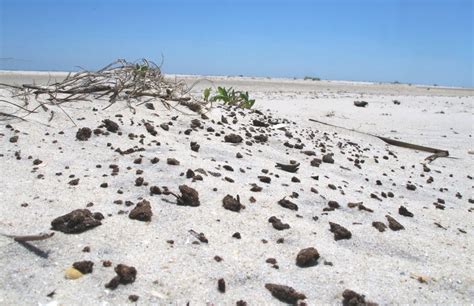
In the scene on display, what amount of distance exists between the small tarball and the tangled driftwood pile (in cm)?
246

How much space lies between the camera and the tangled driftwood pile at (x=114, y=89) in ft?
15.0

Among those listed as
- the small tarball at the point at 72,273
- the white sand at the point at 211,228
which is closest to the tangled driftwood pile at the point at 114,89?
the white sand at the point at 211,228

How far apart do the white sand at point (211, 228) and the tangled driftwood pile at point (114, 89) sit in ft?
0.79

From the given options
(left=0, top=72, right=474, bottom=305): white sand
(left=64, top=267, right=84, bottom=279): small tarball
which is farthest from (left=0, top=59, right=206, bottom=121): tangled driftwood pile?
(left=64, top=267, right=84, bottom=279): small tarball

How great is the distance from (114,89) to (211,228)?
9.16 feet

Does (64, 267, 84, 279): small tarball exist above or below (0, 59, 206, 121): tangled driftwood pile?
below

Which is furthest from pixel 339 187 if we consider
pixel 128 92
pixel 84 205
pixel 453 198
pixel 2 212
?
pixel 128 92

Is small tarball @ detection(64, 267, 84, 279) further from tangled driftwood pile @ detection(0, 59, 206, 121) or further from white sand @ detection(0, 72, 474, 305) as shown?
tangled driftwood pile @ detection(0, 59, 206, 121)

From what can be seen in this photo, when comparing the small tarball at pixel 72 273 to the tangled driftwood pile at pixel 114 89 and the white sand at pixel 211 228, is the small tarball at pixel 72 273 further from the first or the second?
the tangled driftwood pile at pixel 114 89

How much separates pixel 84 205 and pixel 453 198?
9.45 feet

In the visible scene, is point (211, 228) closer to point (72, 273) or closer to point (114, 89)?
point (72, 273)

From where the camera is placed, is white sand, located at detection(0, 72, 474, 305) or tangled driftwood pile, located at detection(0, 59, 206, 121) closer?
white sand, located at detection(0, 72, 474, 305)

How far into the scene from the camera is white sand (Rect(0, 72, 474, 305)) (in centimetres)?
207

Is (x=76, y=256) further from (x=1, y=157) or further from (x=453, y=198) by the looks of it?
(x=453, y=198)
